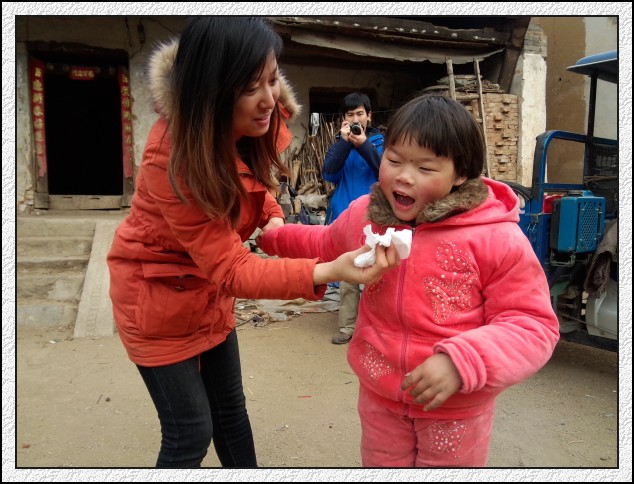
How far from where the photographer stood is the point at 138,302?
160 cm

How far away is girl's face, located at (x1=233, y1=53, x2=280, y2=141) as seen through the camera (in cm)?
141

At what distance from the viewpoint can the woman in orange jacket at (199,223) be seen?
53.3 inches

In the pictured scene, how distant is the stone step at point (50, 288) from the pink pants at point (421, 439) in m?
4.39

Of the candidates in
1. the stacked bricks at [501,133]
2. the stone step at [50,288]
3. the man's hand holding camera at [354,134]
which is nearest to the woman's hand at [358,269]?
the man's hand holding camera at [354,134]

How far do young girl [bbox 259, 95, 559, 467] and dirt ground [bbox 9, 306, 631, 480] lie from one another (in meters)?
0.77

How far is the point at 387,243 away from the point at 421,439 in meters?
0.63

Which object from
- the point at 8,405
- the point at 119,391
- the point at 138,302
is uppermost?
the point at 138,302

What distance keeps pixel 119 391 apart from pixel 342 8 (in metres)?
2.81

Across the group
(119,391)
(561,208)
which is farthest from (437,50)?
(119,391)

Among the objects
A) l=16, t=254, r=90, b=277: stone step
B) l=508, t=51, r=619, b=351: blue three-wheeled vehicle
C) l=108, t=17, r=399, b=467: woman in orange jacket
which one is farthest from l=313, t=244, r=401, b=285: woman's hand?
l=16, t=254, r=90, b=277: stone step

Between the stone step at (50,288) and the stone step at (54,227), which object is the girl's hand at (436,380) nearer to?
the stone step at (50,288)

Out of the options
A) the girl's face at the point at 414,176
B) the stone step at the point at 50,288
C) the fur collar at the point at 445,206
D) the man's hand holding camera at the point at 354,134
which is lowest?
the stone step at the point at 50,288

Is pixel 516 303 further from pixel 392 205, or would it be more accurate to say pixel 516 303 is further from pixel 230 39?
pixel 230 39

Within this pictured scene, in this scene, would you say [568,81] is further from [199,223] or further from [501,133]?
[199,223]
